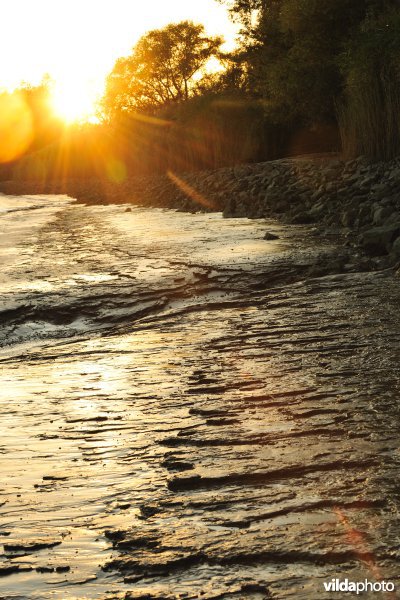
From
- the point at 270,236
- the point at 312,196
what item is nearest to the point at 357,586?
the point at 270,236

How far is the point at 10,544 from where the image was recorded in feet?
10.5

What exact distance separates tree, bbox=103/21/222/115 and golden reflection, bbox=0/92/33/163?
27475 millimetres

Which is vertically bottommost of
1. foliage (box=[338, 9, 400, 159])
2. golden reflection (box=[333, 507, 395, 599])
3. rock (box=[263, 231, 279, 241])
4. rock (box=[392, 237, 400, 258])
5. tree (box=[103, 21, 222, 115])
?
golden reflection (box=[333, 507, 395, 599])

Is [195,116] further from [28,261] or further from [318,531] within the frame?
[318,531]

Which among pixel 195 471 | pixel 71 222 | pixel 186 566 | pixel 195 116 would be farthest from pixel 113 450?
pixel 195 116

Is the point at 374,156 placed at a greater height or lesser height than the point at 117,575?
greater

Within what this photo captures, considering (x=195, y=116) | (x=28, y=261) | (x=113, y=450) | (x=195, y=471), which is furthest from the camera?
(x=195, y=116)

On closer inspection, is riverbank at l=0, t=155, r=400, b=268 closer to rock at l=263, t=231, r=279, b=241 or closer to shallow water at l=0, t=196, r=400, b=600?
rock at l=263, t=231, r=279, b=241

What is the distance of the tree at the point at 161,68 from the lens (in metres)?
60.5

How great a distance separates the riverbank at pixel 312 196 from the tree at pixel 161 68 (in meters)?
30.0

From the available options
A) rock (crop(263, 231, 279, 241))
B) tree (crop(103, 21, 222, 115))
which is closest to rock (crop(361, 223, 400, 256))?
rock (crop(263, 231, 279, 241))

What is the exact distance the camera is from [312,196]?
18.3 meters

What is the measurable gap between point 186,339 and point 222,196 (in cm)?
1751

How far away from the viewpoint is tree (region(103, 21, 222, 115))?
60531mm
